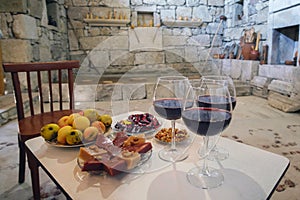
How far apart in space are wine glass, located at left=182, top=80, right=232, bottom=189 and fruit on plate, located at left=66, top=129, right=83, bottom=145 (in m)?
0.33

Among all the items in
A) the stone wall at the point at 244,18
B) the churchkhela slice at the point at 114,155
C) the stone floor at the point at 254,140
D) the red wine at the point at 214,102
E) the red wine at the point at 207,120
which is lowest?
the stone floor at the point at 254,140

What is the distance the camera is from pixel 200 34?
4.97 meters

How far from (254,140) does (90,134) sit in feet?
4.96

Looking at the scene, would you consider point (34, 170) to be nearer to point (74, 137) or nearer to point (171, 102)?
point (74, 137)

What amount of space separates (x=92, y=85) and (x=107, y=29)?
1876 millimetres

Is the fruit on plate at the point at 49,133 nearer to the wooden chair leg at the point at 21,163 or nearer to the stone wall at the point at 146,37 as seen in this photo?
the wooden chair leg at the point at 21,163

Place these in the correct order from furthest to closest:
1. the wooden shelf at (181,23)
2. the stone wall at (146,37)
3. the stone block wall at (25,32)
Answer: the wooden shelf at (181,23), the stone wall at (146,37), the stone block wall at (25,32)

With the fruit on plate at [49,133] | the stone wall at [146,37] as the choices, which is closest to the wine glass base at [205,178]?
the fruit on plate at [49,133]

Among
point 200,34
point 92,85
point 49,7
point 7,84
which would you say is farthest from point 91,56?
point 200,34

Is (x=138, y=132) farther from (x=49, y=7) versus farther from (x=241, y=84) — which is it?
(x=49, y=7)

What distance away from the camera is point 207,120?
20.0 inches

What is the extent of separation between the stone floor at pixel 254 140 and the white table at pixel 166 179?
24.3 inches

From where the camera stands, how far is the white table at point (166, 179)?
481 millimetres

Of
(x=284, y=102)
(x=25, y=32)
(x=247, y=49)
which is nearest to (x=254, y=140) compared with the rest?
(x=284, y=102)
